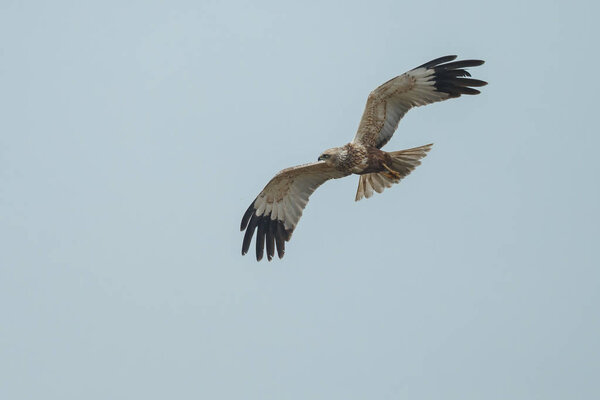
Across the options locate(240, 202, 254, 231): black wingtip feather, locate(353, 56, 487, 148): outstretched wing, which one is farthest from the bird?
locate(240, 202, 254, 231): black wingtip feather

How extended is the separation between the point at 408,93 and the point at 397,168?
3.84ft

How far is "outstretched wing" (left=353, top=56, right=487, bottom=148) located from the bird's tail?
35 cm

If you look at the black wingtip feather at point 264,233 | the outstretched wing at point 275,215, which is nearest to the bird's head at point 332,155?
the outstretched wing at point 275,215

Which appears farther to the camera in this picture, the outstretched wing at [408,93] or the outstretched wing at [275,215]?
the outstretched wing at [275,215]

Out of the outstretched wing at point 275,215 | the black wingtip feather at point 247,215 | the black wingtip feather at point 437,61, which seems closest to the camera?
the black wingtip feather at point 437,61

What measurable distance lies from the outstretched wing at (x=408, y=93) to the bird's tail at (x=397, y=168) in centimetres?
35

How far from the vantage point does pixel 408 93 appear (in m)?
18.2

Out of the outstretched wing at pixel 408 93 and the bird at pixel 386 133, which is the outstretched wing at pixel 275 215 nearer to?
the bird at pixel 386 133

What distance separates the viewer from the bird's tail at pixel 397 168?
18375 mm

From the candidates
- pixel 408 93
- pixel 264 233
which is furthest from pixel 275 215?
pixel 408 93

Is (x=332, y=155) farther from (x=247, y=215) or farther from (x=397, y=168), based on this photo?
(x=247, y=215)

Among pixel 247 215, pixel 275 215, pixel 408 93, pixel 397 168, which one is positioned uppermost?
pixel 408 93

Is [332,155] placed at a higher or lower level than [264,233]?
higher

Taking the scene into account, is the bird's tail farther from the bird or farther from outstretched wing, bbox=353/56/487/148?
outstretched wing, bbox=353/56/487/148
